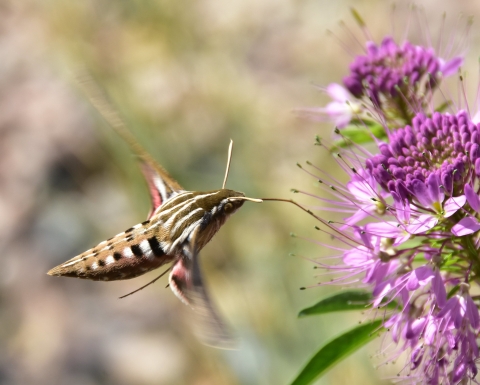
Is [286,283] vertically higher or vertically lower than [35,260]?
lower

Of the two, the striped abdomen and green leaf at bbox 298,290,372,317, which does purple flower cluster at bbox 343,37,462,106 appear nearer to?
green leaf at bbox 298,290,372,317

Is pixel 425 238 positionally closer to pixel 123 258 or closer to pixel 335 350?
pixel 335 350

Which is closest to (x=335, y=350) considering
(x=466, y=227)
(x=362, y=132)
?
(x=466, y=227)

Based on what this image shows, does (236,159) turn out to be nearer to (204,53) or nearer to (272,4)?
(204,53)

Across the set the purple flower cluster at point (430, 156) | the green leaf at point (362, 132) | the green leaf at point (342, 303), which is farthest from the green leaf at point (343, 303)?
the green leaf at point (362, 132)

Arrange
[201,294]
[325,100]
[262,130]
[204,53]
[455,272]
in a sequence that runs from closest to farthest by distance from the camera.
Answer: [201,294] < [455,272] < [325,100] < [262,130] < [204,53]

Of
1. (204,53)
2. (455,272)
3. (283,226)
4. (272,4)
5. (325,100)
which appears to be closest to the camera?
(455,272)

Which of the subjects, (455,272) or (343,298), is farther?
(343,298)

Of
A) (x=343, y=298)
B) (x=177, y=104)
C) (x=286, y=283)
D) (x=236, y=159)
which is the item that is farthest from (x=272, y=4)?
(x=343, y=298)

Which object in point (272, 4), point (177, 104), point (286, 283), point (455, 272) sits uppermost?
point (272, 4)
